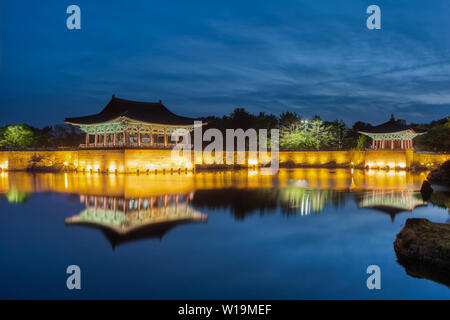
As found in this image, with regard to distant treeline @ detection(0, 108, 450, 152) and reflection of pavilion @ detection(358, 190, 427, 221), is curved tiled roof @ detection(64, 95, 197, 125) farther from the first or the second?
reflection of pavilion @ detection(358, 190, 427, 221)

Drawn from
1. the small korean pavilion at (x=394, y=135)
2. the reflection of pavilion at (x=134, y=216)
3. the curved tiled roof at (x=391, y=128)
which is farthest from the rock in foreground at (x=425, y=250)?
the curved tiled roof at (x=391, y=128)

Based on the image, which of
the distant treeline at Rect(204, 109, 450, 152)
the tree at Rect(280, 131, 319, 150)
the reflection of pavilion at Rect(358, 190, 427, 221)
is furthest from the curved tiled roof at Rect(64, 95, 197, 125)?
the reflection of pavilion at Rect(358, 190, 427, 221)

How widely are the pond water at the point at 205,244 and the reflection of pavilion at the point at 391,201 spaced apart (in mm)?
46

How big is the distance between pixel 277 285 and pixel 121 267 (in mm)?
3377

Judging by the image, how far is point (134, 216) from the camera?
1211 centimetres

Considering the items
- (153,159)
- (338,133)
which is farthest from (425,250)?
(338,133)

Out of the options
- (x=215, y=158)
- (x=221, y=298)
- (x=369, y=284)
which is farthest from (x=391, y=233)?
(x=215, y=158)

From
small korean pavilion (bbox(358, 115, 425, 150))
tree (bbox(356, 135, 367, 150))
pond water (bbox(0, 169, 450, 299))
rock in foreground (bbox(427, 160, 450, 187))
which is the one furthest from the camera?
tree (bbox(356, 135, 367, 150))

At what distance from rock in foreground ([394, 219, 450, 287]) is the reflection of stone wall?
23.8 m

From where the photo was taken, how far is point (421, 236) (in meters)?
7.48

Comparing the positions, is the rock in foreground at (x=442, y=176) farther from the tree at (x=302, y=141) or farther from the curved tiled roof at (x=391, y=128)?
the tree at (x=302, y=141)

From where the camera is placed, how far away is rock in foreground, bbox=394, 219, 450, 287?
264 inches

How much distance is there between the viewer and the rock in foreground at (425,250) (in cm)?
670

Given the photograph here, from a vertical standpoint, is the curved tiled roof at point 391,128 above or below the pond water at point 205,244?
above
